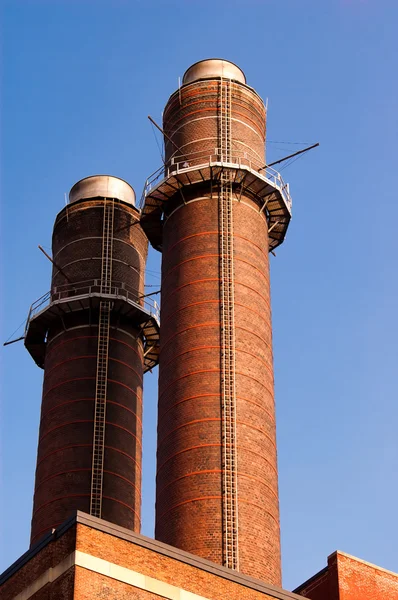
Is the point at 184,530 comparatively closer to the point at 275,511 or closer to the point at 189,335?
the point at 275,511

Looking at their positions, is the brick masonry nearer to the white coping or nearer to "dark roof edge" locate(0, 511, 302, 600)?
"dark roof edge" locate(0, 511, 302, 600)

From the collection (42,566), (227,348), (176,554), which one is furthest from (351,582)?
(42,566)

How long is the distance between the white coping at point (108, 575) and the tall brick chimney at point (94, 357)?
1906 cm

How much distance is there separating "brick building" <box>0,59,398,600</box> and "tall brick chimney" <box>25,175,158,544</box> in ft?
0.24

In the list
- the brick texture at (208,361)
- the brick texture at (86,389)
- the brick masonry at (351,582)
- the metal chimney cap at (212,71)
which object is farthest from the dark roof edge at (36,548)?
the metal chimney cap at (212,71)

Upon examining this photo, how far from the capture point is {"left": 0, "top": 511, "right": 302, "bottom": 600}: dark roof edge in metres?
32.5

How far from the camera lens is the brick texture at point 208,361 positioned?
4409 centimetres

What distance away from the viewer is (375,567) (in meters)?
Result: 42.2

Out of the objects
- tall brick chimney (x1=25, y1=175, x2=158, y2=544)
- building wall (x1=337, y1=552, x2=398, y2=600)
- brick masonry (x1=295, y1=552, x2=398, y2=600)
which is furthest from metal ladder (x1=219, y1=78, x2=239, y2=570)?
tall brick chimney (x1=25, y1=175, x2=158, y2=544)

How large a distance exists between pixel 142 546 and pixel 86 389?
2271 centimetres

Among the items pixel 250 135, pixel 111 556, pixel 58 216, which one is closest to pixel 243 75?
pixel 250 135

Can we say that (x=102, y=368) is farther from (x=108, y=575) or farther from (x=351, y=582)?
(x=108, y=575)

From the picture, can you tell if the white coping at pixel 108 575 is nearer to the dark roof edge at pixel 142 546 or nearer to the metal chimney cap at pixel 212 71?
the dark roof edge at pixel 142 546

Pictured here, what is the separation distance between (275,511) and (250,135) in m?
17.7
